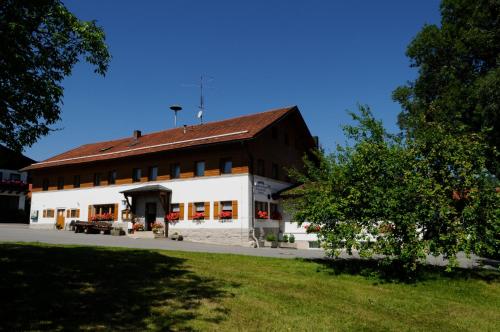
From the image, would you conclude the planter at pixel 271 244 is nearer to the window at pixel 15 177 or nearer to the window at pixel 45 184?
the window at pixel 45 184

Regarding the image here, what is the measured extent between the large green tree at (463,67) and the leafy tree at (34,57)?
14387 millimetres

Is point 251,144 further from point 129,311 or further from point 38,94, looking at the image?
point 129,311

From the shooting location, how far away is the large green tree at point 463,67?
770 inches

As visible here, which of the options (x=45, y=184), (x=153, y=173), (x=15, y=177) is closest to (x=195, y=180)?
(x=153, y=173)

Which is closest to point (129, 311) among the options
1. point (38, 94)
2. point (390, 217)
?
point (38, 94)

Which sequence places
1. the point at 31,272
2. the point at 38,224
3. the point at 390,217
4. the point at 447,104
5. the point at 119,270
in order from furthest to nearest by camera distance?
the point at 38,224 < the point at 447,104 < the point at 390,217 < the point at 119,270 < the point at 31,272

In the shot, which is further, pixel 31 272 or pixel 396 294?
pixel 396 294

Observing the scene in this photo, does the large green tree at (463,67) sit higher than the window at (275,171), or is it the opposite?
the large green tree at (463,67)

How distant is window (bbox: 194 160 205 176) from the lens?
89.6 ft

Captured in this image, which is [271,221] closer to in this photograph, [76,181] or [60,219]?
[76,181]

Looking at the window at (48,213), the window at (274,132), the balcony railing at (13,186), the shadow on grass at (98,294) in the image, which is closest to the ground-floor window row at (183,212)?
the window at (48,213)

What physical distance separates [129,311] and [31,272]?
3731 mm

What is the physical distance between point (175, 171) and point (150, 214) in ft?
11.8

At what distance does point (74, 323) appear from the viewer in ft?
20.5
